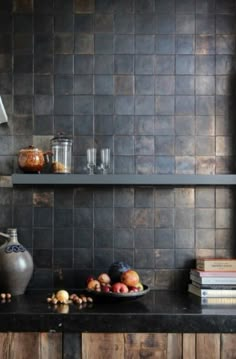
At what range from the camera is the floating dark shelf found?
2326 mm

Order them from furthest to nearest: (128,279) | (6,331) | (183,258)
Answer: (183,258)
(128,279)
(6,331)

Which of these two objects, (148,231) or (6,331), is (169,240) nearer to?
(148,231)

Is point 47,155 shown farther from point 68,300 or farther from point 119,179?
point 68,300

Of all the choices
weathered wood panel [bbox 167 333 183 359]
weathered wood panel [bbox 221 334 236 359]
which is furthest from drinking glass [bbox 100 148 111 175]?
weathered wood panel [bbox 221 334 236 359]

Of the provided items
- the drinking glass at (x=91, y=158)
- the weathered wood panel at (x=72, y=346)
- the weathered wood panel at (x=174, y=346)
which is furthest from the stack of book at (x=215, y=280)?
the drinking glass at (x=91, y=158)

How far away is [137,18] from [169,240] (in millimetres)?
1336

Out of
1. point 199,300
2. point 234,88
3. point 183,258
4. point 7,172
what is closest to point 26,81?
point 7,172

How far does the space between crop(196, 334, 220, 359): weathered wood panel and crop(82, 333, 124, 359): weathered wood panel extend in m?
0.35

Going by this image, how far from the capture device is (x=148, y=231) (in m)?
2.54

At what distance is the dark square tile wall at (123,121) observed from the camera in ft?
8.32

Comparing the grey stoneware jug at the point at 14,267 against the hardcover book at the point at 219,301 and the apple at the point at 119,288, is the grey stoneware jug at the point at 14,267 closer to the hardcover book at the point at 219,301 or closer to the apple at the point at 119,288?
the apple at the point at 119,288

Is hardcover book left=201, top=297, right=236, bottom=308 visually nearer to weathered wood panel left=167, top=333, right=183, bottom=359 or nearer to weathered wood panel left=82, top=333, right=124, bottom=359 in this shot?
weathered wood panel left=167, top=333, right=183, bottom=359

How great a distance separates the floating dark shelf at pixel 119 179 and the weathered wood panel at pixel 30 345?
31.1 inches

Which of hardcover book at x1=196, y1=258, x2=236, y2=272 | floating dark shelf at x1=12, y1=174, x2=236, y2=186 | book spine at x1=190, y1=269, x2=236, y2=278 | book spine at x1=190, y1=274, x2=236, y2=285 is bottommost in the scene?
book spine at x1=190, y1=274, x2=236, y2=285
